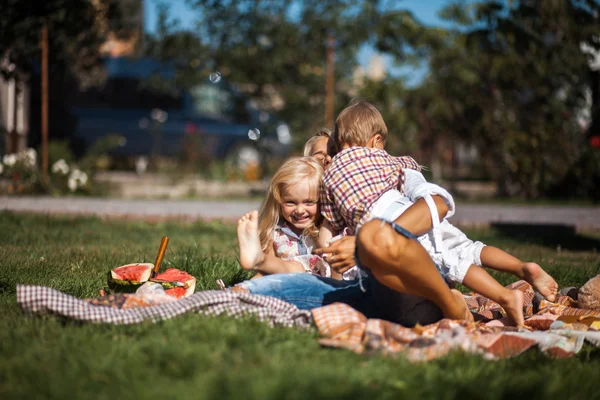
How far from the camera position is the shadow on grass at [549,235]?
6.46 metres

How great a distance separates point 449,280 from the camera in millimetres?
3416

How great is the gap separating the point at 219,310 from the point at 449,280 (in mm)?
1193

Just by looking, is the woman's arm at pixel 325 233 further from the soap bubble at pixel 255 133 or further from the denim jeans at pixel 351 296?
the soap bubble at pixel 255 133

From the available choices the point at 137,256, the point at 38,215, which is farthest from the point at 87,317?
the point at 38,215

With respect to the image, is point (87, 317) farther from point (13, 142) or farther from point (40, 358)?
point (13, 142)

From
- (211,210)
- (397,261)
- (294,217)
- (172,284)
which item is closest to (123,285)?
(172,284)

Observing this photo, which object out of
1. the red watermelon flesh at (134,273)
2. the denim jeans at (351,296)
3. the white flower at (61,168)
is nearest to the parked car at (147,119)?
the white flower at (61,168)

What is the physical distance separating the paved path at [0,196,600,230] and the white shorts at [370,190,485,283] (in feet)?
14.8

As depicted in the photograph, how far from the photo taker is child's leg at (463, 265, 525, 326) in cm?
321

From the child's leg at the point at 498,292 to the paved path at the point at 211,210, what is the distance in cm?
473

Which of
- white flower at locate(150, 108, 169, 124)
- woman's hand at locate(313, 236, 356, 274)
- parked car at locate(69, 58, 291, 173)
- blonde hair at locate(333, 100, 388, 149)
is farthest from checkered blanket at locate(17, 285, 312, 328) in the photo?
white flower at locate(150, 108, 169, 124)

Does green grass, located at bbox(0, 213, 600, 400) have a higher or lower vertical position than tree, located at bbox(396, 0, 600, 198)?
lower

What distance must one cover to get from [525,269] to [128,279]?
2092 millimetres

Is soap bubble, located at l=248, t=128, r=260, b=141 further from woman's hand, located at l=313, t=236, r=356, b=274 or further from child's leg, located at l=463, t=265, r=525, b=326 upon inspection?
woman's hand, located at l=313, t=236, r=356, b=274
